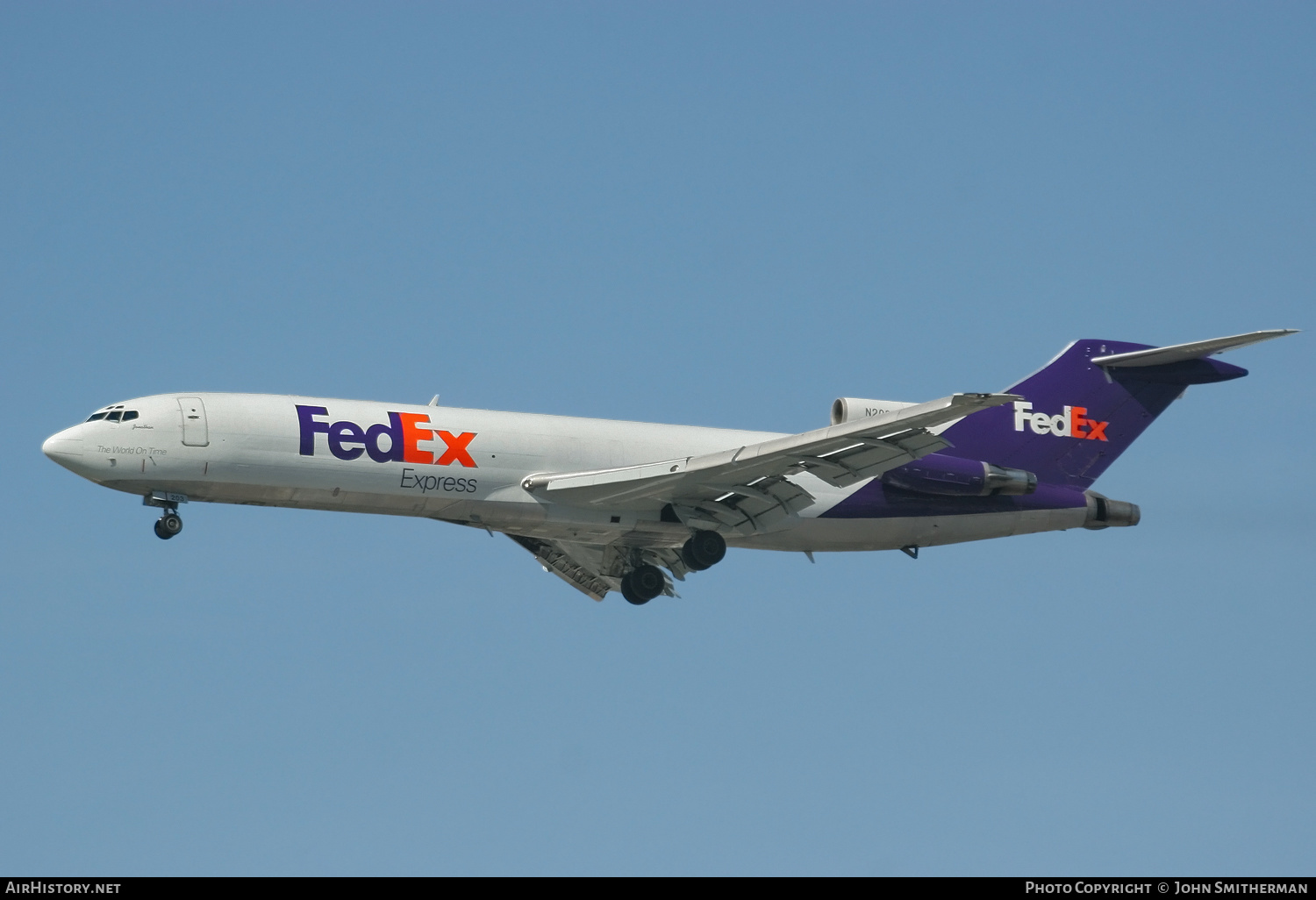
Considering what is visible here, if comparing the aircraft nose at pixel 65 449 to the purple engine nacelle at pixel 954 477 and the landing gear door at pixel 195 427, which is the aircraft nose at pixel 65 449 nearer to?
the landing gear door at pixel 195 427

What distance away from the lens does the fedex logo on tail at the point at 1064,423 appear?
39844 millimetres

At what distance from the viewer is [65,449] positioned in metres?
33.7

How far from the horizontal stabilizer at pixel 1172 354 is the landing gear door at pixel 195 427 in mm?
20743

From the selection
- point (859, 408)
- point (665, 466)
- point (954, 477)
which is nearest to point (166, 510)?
point (665, 466)

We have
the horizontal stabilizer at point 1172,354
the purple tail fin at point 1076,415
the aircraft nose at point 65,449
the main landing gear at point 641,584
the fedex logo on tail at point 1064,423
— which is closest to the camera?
the aircraft nose at point 65,449

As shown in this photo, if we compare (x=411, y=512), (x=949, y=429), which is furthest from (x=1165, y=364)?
(x=411, y=512)

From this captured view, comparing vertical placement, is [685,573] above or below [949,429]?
below

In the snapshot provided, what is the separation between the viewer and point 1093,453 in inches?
1575

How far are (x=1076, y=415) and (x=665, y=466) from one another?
1087 cm

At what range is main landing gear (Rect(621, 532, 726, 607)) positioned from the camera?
37.2m

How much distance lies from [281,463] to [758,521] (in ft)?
34.8

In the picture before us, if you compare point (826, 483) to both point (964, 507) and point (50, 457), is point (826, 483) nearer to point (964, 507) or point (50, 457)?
point (964, 507)

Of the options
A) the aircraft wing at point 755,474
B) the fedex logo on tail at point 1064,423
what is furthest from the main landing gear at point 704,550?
the fedex logo on tail at point 1064,423

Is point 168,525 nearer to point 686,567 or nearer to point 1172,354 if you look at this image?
point 686,567
